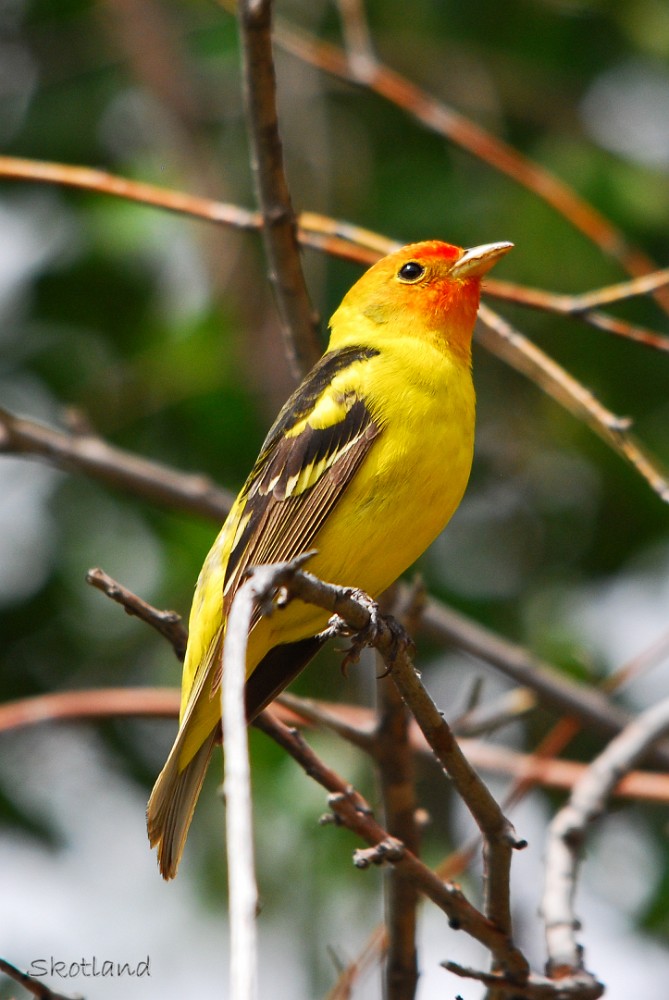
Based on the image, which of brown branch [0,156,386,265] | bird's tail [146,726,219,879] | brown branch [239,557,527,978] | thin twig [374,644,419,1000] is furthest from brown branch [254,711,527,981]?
brown branch [0,156,386,265]

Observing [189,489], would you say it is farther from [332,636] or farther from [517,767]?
[332,636]

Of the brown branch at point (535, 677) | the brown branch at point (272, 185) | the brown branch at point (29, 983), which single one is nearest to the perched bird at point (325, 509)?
the brown branch at point (272, 185)

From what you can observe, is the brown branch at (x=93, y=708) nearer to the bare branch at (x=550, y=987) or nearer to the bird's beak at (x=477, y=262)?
the bare branch at (x=550, y=987)

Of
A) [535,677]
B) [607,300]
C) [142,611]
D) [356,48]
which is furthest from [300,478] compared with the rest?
[356,48]

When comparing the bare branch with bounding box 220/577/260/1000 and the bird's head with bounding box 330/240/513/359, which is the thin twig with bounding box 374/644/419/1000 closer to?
the bird's head with bounding box 330/240/513/359

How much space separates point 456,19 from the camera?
691 cm

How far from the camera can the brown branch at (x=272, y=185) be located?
10.6 feet

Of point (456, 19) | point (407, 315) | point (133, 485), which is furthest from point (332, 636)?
point (456, 19)

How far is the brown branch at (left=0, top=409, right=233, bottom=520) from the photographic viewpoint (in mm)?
4605

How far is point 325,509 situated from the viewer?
349cm

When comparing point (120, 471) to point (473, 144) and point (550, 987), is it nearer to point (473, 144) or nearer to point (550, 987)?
point (473, 144)

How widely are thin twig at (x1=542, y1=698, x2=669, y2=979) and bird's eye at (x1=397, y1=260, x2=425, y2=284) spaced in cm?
162

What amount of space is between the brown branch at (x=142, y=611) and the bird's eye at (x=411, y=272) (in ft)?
5.39

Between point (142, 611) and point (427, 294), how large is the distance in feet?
5.74
